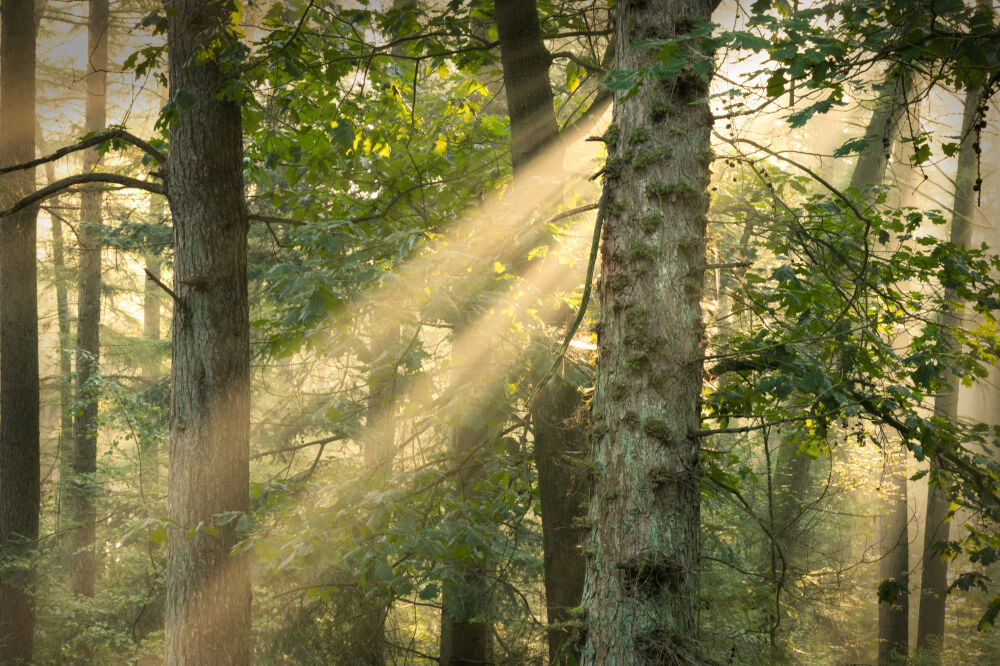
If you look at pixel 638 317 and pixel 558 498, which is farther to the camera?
pixel 558 498

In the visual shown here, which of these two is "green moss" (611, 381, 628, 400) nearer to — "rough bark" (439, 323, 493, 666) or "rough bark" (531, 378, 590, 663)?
"rough bark" (439, 323, 493, 666)

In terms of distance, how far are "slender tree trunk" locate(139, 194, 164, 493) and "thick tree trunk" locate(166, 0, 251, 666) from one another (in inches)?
437

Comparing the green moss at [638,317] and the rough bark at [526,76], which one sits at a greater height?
the rough bark at [526,76]

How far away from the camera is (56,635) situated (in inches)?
408

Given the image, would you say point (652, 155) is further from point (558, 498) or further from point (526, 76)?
point (558, 498)

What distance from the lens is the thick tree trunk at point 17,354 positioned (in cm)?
875

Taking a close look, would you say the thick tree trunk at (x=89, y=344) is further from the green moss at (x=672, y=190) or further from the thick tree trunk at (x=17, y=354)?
the green moss at (x=672, y=190)

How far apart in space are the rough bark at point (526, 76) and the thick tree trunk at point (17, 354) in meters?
7.75

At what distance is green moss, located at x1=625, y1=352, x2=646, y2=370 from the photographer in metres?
2.83

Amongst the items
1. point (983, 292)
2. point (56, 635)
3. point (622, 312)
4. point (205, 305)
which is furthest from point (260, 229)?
point (983, 292)

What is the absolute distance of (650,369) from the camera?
283 centimetres

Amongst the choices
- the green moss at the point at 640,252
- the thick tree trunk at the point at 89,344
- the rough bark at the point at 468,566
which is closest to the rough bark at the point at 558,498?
the rough bark at the point at 468,566

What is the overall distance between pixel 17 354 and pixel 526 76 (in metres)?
8.65

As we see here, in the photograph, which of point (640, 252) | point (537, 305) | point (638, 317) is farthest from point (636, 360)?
point (537, 305)
